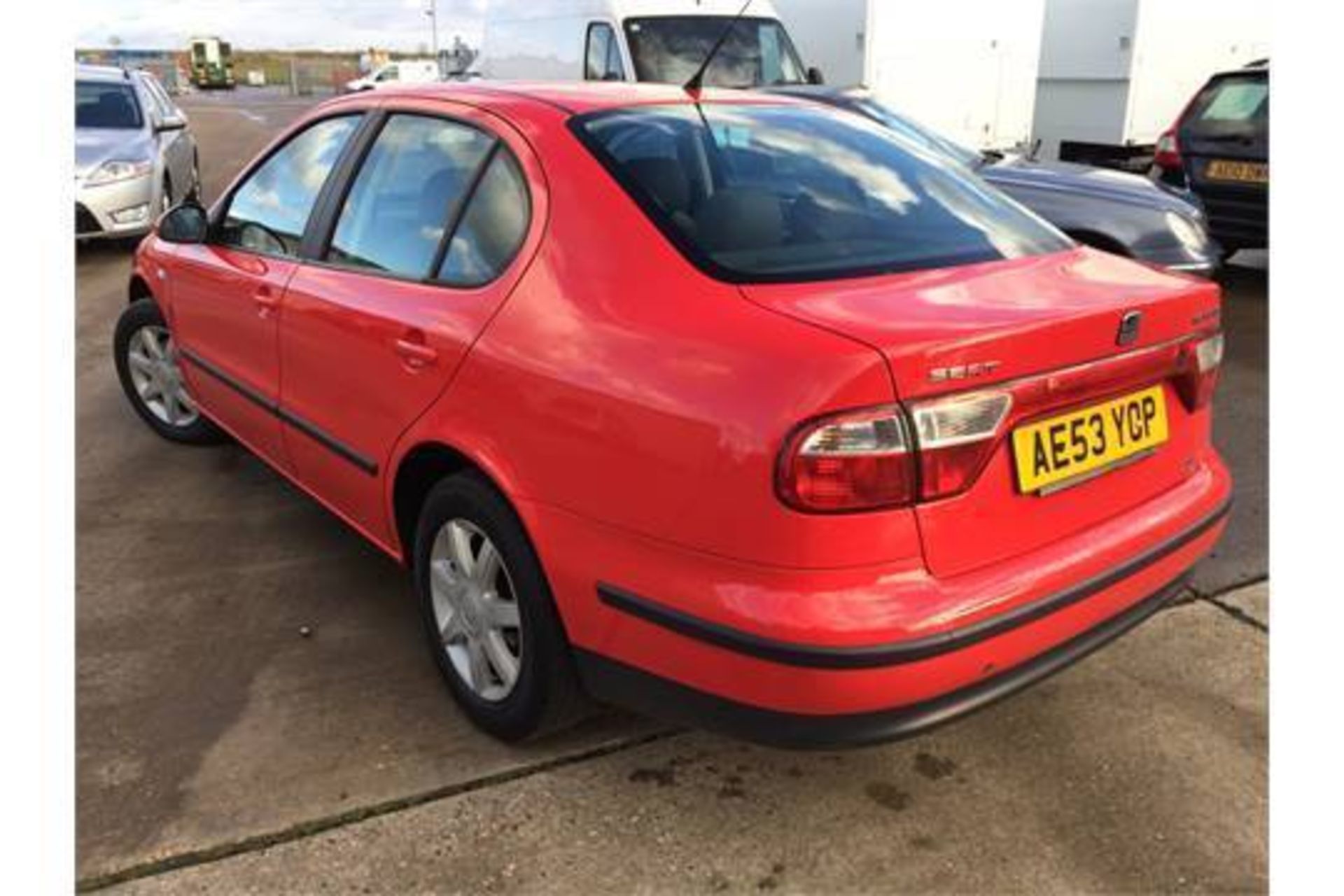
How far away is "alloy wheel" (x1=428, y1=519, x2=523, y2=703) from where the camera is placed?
259 centimetres

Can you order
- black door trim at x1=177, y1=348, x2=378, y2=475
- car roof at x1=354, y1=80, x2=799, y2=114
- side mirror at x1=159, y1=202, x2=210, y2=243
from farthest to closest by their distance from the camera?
side mirror at x1=159, y1=202, x2=210, y2=243, black door trim at x1=177, y1=348, x2=378, y2=475, car roof at x1=354, y1=80, x2=799, y2=114

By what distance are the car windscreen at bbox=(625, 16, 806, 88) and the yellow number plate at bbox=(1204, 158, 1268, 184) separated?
3.77 meters

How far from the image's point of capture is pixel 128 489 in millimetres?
4328

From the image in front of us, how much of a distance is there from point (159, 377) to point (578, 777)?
10.4 ft

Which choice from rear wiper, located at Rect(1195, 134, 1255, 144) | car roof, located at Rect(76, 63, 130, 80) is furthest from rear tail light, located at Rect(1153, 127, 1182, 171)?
car roof, located at Rect(76, 63, 130, 80)

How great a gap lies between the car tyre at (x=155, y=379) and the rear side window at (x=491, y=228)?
2398 millimetres

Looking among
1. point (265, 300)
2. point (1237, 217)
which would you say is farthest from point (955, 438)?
point (1237, 217)

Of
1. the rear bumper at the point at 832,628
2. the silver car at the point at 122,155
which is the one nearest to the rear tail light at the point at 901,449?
the rear bumper at the point at 832,628

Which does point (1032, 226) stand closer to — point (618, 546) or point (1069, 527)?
point (1069, 527)

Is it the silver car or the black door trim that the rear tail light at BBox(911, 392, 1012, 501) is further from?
the silver car

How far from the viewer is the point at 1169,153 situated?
8453mm

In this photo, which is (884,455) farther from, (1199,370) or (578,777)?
(578,777)
